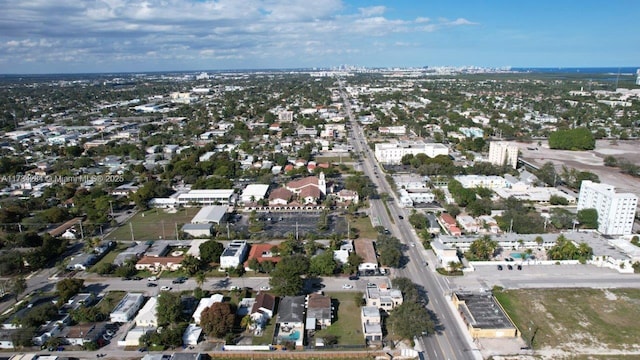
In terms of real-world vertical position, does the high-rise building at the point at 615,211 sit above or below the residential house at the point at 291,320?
above

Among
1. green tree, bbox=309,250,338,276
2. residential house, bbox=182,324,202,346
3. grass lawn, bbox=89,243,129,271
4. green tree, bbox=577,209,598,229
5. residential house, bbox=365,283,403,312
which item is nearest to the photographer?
residential house, bbox=182,324,202,346

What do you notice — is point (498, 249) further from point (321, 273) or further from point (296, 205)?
point (296, 205)

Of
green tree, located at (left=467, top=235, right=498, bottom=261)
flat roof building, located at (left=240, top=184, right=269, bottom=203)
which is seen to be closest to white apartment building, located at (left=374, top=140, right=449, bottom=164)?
flat roof building, located at (left=240, top=184, right=269, bottom=203)

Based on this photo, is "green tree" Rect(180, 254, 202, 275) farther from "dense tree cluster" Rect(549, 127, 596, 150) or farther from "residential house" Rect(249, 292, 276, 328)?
"dense tree cluster" Rect(549, 127, 596, 150)

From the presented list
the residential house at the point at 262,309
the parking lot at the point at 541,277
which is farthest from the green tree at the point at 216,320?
the parking lot at the point at 541,277

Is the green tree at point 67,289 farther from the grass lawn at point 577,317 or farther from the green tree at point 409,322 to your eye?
the grass lawn at point 577,317

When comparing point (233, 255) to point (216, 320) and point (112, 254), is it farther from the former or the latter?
point (112, 254)
